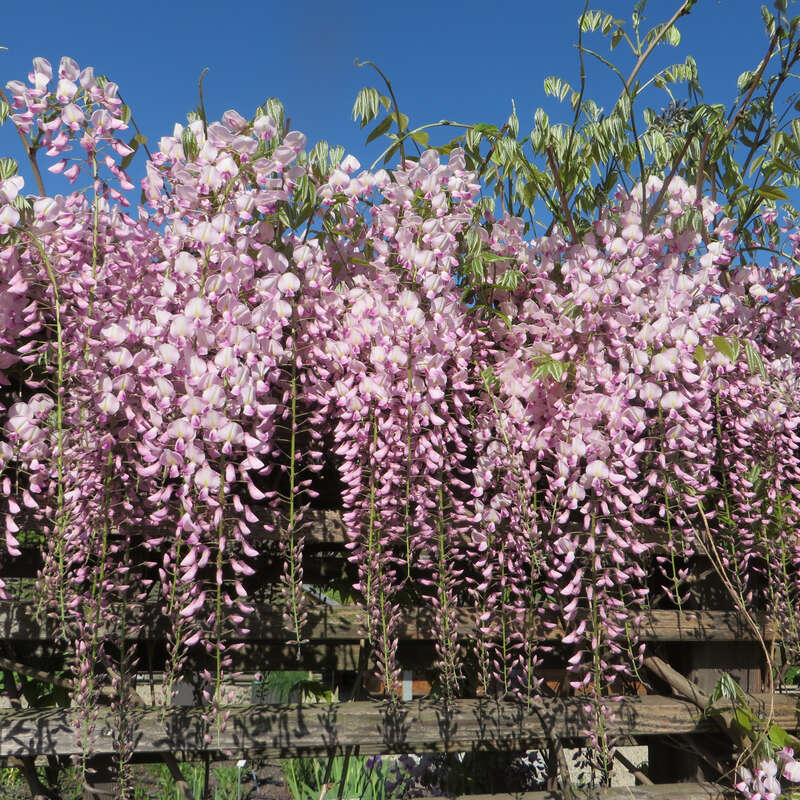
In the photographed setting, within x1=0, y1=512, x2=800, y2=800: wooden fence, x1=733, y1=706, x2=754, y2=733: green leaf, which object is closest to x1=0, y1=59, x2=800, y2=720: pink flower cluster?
x1=0, y1=512, x2=800, y2=800: wooden fence

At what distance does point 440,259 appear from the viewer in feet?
7.20

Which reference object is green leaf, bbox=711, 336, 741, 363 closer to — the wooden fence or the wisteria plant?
the wisteria plant

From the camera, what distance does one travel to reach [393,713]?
223 centimetres

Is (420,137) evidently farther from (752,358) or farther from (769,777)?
(769,777)

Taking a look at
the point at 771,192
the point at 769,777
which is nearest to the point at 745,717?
the point at 769,777

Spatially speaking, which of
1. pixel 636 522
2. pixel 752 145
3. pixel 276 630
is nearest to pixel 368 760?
pixel 276 630

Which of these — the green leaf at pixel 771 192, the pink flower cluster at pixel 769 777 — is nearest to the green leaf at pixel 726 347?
the green leaf at pixel 771 192

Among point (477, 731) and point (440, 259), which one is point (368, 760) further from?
point (440, 259)

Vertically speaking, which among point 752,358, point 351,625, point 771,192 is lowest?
point 351,625

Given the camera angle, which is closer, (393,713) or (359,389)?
(359,389)

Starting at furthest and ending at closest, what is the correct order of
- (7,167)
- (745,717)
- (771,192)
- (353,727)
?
(771,192), (745,717), (353,727), (7,167)

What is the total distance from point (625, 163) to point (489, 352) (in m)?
0.74

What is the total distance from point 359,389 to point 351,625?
714mm

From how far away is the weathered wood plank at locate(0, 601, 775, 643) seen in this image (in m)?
2.16
